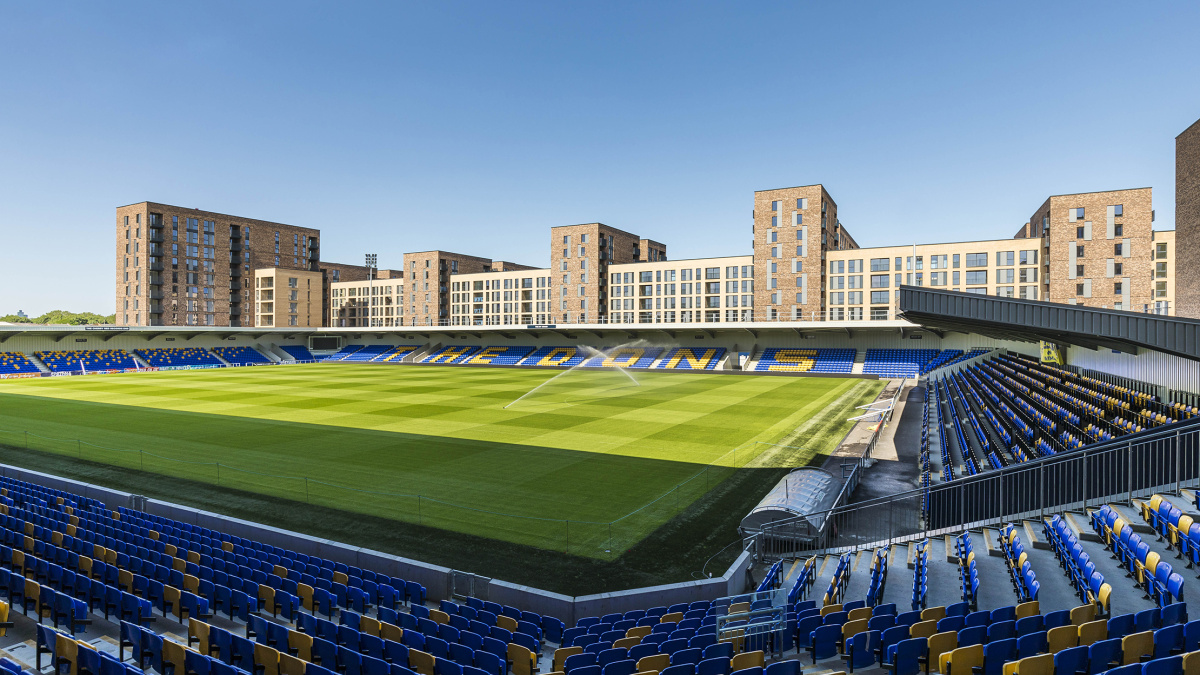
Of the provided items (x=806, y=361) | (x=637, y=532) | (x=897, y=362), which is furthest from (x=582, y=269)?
(x=637, y=532)

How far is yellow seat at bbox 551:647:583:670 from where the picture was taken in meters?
8.80

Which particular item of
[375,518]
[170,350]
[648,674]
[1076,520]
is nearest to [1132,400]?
[1076,520]

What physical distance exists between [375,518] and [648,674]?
516 inches

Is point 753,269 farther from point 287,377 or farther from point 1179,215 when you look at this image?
point 287,377

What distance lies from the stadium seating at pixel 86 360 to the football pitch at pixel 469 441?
24731 mm

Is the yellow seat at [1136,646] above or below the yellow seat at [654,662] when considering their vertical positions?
above

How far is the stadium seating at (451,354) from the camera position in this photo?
9591 cm

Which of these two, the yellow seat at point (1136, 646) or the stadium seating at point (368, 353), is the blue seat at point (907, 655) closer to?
the yellow seat at point (1136, 646)

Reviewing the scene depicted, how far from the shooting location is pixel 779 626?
9.48 m

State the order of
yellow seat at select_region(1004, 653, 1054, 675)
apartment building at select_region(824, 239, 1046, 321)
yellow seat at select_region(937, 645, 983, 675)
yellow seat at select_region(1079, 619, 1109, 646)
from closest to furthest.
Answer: yellow seat at select_region(1004, 653, 1054, 675) < yellow seat at select_region(937, 645, 983, 675) < yellow seat at select_region(1079, 619, 1109, 646) < apartment building at select_region(824, 239, 1046, 321)

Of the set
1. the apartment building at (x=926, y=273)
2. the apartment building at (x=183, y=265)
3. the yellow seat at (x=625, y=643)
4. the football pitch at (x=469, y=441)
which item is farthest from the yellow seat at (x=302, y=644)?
the apartment building at (x=183, y=265)

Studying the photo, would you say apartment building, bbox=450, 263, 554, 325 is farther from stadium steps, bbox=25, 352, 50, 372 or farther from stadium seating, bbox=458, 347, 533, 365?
stadium steps, bbox=25, 352, 50, 372

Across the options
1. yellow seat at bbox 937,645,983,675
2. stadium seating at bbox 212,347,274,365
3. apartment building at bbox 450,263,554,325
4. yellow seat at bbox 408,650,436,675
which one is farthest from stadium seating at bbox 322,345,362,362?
yellow seat at bbox 937,645,983,675

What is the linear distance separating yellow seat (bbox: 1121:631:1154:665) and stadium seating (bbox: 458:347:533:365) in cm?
8400
